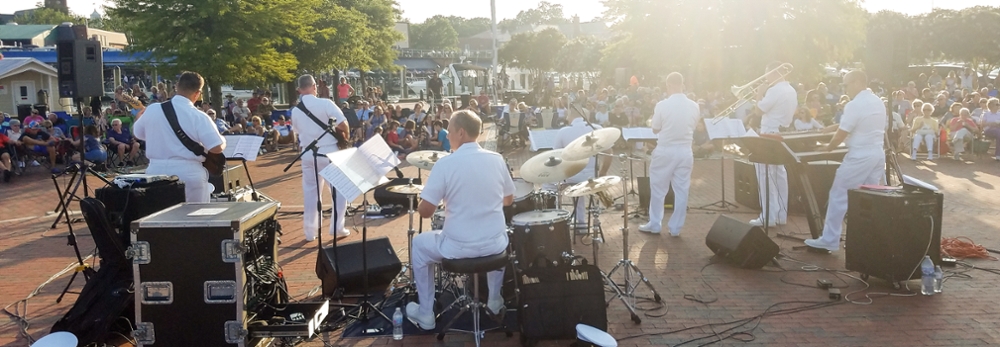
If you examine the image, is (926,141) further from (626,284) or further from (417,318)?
(417,318)

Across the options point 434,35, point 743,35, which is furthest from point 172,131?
point 434,35

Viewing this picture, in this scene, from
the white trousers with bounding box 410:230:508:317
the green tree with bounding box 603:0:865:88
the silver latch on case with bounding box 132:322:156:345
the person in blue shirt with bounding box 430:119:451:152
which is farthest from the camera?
the green tree with bounding box 603:0:865:88

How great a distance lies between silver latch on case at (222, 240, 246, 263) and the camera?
485cm

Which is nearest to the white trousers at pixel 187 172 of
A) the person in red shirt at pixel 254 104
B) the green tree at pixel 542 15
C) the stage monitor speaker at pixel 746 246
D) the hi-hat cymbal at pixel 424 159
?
the hi-hat cymbal at pixel 424 159

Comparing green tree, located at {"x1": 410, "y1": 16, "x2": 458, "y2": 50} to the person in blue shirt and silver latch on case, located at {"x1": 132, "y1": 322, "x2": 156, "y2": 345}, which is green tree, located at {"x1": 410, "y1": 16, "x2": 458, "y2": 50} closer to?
the person in blue shirt

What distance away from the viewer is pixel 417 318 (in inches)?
233

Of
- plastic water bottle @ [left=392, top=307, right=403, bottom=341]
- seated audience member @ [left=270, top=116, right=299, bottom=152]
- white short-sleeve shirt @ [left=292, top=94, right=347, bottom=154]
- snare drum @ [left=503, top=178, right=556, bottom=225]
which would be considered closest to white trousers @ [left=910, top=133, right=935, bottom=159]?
snare drum @ [left=503, top=178, right=556, bottom=225]

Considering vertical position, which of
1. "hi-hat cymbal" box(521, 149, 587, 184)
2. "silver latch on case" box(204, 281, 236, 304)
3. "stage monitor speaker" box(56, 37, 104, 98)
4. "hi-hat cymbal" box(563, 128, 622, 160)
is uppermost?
"stage monitor speaker" box(56, 37, 104, 98)

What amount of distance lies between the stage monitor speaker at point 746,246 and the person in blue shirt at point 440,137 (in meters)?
11.1

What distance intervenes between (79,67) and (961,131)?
56.5ft

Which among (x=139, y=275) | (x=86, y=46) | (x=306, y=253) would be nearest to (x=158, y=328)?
(x=139, y=275)

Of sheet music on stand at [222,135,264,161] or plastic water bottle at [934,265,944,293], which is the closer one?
plastic water bottle at [934,265,944,293]

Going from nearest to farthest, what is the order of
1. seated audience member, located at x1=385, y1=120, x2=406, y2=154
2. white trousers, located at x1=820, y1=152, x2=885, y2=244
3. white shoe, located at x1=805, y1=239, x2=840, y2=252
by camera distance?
white trousers, located at x1=820, y1=152, x2=885, y2=244
white shoe, located at x1=805, y1=239, x2=840, y2=252
seated audience member, located at x1=385, y1=120, x2=406, y2=154

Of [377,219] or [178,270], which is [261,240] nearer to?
[178,270]
